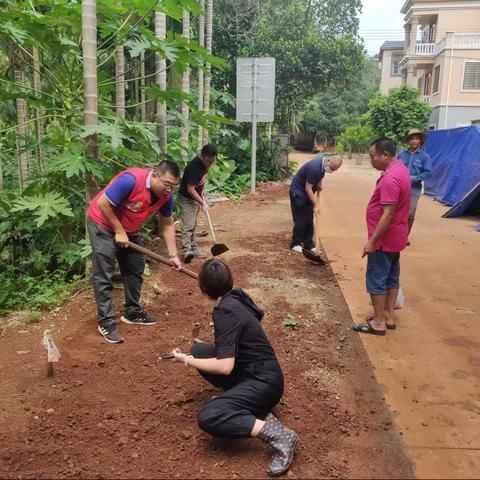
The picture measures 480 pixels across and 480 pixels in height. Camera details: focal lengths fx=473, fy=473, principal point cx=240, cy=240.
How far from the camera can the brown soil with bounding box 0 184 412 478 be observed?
8.27 ft

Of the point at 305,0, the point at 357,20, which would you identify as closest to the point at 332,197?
the point at 305,0

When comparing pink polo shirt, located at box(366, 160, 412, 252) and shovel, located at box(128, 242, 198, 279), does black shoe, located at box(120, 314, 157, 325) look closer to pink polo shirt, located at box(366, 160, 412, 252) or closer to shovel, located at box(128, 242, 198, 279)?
shovel, located at box(128, 242, 198, 279)

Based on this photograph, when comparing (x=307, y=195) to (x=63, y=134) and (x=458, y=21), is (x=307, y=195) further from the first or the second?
(x=458, y=21)

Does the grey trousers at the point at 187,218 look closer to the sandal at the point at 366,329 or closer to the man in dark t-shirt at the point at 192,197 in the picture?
the man in dark t-shirt at the point at 192,197

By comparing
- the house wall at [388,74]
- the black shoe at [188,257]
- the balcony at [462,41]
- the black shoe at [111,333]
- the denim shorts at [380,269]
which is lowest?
the black shoe at [111,333]

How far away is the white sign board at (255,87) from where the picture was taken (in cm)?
1216

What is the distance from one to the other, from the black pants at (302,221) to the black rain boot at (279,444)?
14.6 ft

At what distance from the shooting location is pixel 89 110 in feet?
14.2

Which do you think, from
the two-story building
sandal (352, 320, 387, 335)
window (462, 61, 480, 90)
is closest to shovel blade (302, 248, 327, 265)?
sandal (352, 320, 387, 335)

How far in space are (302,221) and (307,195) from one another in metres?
0.41

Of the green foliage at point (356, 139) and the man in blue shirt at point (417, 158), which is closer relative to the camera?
the man in blue shirt at point (417, 158)

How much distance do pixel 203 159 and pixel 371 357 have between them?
3.24 metres

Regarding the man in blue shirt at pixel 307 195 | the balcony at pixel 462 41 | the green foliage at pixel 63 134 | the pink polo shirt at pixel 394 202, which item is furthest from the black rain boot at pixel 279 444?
the balcony at pixel 462 41

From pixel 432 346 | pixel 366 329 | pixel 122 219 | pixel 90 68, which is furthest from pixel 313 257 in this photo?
pixel 90 68
